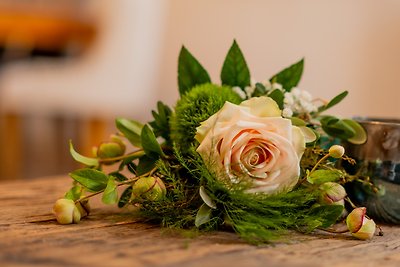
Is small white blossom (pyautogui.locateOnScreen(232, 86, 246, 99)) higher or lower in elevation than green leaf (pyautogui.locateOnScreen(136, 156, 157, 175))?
higher

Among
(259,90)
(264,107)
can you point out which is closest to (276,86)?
(259,90)

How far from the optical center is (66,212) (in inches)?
26.0

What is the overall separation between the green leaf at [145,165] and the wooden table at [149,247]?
58 mm

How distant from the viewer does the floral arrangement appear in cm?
64

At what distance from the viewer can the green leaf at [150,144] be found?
2.26ft

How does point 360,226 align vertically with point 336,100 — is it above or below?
below

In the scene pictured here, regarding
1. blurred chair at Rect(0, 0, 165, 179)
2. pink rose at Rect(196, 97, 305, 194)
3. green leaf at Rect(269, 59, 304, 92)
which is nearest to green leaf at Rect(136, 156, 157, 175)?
pink rose at Rect(196, 97, 305, 194)

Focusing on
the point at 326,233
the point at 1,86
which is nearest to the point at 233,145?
the point at 326,233

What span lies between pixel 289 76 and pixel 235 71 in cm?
8

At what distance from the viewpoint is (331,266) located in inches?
21.2

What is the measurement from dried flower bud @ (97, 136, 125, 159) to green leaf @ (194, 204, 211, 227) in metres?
0.19

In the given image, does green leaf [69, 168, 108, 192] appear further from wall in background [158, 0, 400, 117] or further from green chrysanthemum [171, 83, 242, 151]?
wall in background [158, 0, 400, 117]

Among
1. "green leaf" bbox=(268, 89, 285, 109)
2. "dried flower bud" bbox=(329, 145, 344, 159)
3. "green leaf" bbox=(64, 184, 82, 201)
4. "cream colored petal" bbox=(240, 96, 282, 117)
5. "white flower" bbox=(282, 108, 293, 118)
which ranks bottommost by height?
"green leaf" bbox=(64, 184, 82, 201)

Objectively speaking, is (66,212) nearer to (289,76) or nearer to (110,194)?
(110,194)
